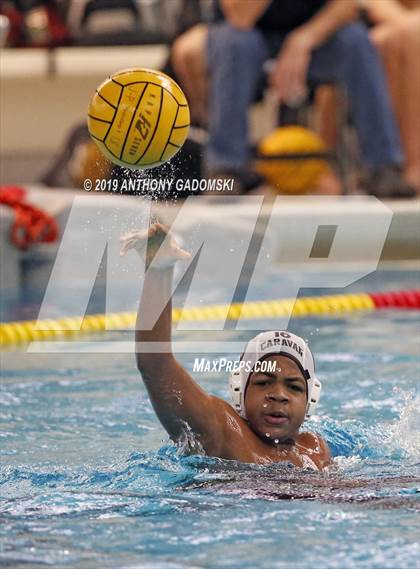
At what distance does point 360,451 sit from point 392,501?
2.28 ft

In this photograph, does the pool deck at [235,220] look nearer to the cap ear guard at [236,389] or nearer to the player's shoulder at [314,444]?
the player's shoulder at [314,444]

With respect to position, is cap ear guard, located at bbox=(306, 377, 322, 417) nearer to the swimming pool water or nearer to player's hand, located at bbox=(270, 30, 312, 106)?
the swimming pool water

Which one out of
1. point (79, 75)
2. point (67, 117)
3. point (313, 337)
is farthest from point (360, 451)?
point (67, 117)

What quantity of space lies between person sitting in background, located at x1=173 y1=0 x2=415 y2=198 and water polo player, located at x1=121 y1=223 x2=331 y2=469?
12.4 feet

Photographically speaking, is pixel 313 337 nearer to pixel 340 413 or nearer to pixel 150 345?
pixel 340 413

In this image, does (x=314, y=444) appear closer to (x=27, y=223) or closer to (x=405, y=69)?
(x=27, y=223)

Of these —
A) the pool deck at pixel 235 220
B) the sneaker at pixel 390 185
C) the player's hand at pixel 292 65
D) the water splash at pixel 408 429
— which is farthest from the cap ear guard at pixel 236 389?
the sneaker at pixel 390 185

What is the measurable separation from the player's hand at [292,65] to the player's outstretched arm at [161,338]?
13.8ft

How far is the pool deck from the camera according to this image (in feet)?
20.9

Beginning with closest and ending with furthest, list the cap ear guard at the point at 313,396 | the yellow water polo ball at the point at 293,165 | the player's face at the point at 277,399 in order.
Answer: the player's face at the point at 277,399, the cap ear guard at the point at 313,396, the yellow water polo ball at the point at 293,165

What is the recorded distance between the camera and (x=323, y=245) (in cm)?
711

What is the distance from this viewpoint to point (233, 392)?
321 cm

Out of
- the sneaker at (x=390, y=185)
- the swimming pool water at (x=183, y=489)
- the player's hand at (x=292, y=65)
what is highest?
the player's hand at (x=292, y=65)

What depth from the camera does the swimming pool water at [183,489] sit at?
8.54 ft
